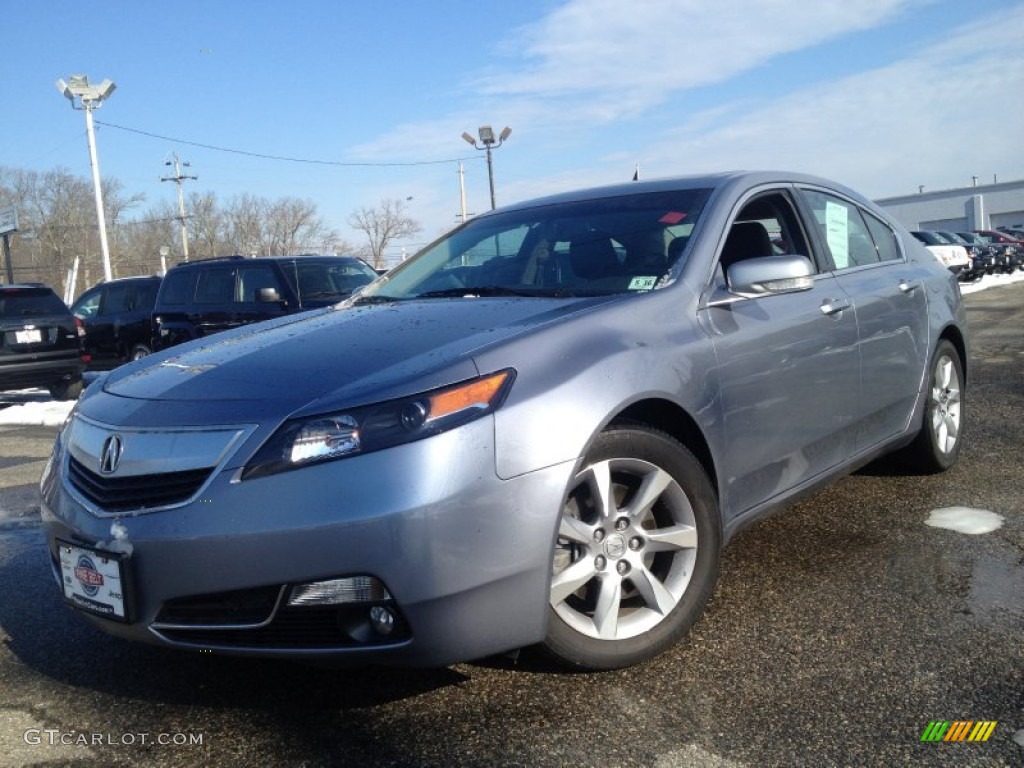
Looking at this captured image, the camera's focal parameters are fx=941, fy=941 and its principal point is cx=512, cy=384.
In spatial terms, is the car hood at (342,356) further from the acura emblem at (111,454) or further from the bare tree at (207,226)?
the bare tree at (207,226)

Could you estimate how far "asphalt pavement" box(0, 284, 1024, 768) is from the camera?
233cm

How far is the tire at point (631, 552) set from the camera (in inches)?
103

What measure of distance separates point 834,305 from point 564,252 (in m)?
1.12

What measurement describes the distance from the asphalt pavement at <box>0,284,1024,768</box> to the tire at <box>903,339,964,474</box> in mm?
910

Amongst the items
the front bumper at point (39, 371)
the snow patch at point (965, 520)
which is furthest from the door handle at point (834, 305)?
the front bumper at point (39, 371)

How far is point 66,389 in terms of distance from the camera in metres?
12.7

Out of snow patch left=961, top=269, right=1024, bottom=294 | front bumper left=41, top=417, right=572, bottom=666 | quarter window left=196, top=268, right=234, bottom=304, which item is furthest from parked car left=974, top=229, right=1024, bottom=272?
front bumper left=41, top=417, right=572, bottom=666

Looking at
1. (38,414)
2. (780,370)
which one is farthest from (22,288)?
(780,370)

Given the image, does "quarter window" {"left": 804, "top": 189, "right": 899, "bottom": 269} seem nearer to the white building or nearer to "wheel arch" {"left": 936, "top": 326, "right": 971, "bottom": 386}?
"wheel arch" {"left": 936, "top": 326, "right": 971, "bottom": 386}

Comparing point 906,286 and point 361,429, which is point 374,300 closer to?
point 361,429

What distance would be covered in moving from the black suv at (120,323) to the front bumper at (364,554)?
41.6 ft

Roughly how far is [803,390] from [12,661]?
115 inches

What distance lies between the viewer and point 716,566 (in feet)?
9.73

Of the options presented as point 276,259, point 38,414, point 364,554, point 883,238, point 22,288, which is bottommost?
point 38,414
